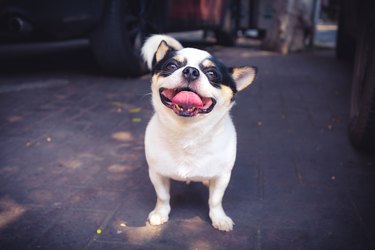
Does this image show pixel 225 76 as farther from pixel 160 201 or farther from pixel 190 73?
pixel 160 201

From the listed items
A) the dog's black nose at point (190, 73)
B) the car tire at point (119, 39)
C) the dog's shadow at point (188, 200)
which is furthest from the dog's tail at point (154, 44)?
the car tire at point (119, 39)

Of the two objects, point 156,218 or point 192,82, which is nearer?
point 192,82

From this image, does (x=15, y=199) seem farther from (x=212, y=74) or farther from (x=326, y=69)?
(x=326, y=69)

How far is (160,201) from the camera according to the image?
7.73 ft

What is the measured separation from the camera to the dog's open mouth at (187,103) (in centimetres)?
203

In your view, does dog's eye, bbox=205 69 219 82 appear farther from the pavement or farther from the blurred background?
the blurred background

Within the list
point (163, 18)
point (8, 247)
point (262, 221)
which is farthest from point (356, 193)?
point (163, 18)

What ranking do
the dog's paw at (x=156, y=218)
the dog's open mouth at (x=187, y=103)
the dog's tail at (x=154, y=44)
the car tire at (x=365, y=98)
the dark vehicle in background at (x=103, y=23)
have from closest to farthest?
the dog's open mouth at (x=187, y=103)
the dog's paw at (x=156, y=218)
the dog's tail at (x=154, y=44)
the car tire at (x=365, y=98)
the dark vehicle in background at (x=103, y=23)

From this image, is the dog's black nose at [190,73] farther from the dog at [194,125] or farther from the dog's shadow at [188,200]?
the dog's shadow at [188,200]

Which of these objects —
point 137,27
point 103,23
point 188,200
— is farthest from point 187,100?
point 137,27

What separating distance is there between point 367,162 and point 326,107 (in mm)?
1532

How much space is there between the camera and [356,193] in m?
2.61

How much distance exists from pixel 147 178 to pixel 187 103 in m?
0.99

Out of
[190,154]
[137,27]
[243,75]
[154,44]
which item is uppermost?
[154,44]
